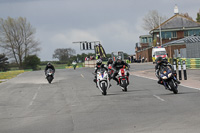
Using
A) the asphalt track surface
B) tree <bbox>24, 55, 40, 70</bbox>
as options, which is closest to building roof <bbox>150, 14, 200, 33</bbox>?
tree <bbox>24, 55, 40, 70</bbox>

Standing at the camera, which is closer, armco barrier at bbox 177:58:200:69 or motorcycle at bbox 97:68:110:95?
motorcycle at bbox 97:68:110:95

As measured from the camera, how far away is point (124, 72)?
1681 centimetres

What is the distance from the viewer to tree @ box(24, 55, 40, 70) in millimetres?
94312

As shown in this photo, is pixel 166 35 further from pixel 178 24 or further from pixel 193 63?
pixel 193 63

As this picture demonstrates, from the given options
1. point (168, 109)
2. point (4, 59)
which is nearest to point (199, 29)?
point (4, 59)

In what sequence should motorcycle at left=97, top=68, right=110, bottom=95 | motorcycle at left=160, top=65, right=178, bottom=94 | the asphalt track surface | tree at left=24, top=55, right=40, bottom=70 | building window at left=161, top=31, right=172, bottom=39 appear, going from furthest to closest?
tree at left=24, top=55, right=40, bottom=70 < building window at left=161, top=31, right=172, bottom=39 < motorcycle at left=97, top=68, right=110, bottom=95 < motorcycle at left=160, top=65, right=178, bottom=94 < the asphalt track surface

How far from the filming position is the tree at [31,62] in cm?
9431

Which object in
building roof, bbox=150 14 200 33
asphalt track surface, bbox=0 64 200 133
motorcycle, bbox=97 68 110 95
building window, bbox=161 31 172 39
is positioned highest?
building roof, bbox=150 14 200 33

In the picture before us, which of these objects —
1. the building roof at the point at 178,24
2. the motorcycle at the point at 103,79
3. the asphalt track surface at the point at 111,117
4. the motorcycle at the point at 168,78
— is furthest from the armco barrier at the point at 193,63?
the building roof at the point at 178,24

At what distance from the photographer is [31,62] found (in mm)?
94812

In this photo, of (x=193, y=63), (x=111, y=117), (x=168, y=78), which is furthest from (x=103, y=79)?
(x=193, y=63)

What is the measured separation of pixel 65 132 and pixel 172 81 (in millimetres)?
7216

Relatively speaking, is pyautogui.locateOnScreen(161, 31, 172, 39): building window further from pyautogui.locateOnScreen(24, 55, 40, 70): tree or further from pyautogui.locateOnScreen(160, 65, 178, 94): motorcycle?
pyautogui.locateOnScreen(160, 65, 178, 94): motorcycle

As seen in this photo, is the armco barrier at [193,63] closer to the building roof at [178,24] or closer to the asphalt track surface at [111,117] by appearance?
the asphalt track surface at [111,117]
